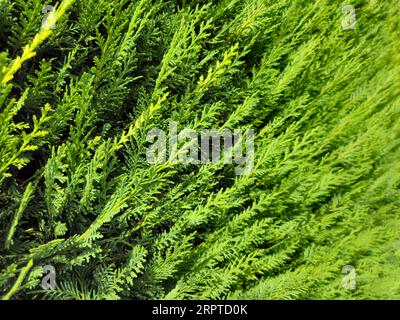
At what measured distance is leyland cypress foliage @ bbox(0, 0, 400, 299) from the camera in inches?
96.3

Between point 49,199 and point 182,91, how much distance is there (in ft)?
4.03

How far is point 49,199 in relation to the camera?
2.47 meters

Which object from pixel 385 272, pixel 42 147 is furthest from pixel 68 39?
pixel 385 272

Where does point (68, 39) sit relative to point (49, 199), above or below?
above

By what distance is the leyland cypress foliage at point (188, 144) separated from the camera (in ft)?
8.03

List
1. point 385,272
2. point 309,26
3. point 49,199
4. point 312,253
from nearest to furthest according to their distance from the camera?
point 49,199 < point 309,26 < point 312,253 < point 385,272

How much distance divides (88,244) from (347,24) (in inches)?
118

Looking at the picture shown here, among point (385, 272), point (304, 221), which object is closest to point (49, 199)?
point (304, 221)

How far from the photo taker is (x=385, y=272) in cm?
424

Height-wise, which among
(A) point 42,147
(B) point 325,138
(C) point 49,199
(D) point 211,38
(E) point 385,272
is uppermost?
(D) point 211,38

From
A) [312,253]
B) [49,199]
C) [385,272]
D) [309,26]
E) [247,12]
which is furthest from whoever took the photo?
[385,272]

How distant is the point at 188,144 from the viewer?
256cm

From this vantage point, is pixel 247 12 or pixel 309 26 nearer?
pixel 247 12

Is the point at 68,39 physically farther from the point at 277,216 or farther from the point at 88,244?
the point at 277,216
